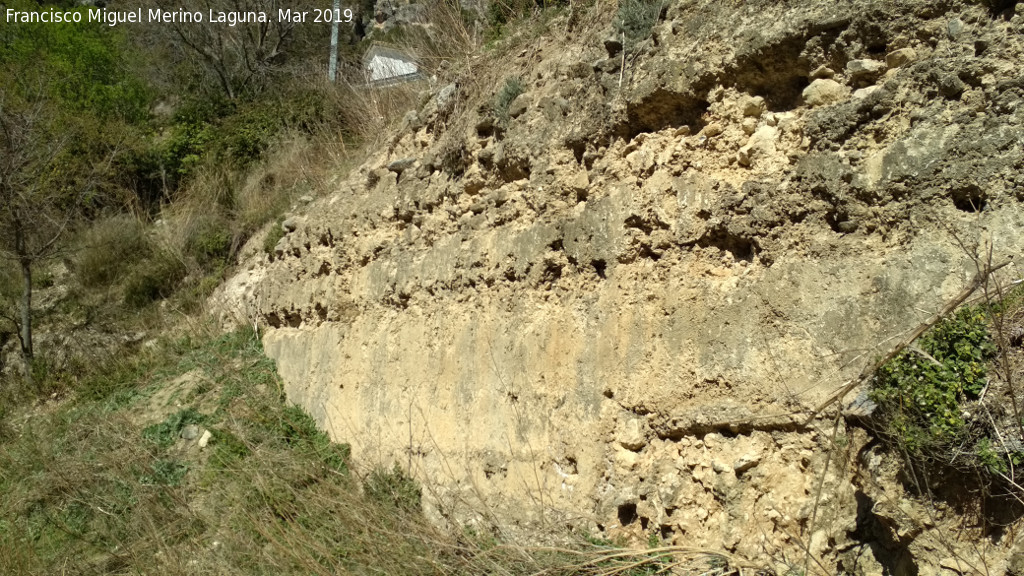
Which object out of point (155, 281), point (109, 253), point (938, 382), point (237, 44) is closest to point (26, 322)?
point (155, 281)

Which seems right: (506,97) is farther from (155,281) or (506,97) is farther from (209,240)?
(155,281)

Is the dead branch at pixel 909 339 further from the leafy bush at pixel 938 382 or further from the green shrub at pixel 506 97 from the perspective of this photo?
the green shrub at pixel 506 97

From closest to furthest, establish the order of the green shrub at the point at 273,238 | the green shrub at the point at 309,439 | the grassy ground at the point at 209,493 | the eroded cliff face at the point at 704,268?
1. the eroded cliff face at the point at 704,268
2. the grassy ground at the point at 209,493
3. the green shrub at the point at 309,439
4. the green shrub at the point at 273,238

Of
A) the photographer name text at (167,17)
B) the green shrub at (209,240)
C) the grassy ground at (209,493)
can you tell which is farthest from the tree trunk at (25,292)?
the photographer name text at (167,17)

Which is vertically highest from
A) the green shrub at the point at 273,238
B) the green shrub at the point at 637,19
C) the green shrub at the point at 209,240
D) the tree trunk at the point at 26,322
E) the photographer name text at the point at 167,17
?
the photographer name text at the point at 167,17

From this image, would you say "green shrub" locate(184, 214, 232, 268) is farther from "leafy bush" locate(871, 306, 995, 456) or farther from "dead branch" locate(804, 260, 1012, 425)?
"leafy bush" locate(871, 306, 995, 456)

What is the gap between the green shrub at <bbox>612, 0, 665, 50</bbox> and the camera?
15.1 feet

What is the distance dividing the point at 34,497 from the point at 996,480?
682 cm

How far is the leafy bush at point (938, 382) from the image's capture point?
2764mm

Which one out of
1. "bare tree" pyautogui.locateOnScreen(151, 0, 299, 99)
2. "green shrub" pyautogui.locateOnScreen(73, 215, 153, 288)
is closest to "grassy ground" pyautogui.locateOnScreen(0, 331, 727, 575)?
"green shrub" pyautogui.locateOnScreen(73, 215, 153, 288)

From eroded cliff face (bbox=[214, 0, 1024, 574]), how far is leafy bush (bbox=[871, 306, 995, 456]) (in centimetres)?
21

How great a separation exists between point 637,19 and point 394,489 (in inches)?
125

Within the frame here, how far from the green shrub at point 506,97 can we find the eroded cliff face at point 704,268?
0.07 m

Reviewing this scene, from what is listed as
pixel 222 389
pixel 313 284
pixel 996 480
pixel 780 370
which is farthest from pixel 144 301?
pixel 996 480
